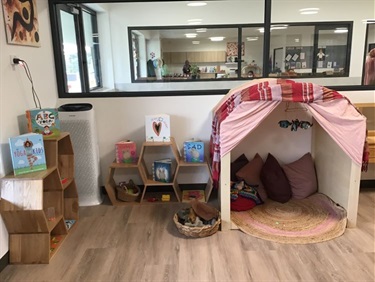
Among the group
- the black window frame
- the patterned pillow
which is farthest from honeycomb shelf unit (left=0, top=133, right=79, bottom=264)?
the patterned pillow

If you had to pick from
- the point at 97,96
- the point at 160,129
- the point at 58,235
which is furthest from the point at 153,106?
the point at 58,235

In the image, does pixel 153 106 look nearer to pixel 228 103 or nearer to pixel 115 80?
pixel 115 80

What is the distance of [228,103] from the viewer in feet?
8.80

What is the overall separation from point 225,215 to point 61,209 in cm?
135

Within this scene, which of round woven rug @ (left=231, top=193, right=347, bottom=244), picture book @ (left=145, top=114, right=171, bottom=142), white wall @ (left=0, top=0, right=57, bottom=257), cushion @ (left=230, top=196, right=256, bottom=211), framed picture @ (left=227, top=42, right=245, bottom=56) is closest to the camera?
white wall @ (left=0, top=0, right=57, bottom=257)

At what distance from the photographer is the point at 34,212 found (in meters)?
2.18

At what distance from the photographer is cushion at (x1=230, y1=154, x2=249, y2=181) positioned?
10.9 feet

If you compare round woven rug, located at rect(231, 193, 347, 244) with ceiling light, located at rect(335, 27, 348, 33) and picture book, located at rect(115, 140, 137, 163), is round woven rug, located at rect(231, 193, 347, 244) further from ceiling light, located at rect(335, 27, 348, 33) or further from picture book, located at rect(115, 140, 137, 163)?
ceiling light, located at rect(335, 27, 348, 33)

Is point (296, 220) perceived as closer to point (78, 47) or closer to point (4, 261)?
point (4, 261)

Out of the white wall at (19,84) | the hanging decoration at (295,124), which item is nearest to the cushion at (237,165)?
the hanging decoration at (295,124)

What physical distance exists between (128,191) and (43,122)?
3.84 ft

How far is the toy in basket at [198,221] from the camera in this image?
2549mm

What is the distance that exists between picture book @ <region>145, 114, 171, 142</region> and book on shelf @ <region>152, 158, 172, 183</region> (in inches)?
9.3

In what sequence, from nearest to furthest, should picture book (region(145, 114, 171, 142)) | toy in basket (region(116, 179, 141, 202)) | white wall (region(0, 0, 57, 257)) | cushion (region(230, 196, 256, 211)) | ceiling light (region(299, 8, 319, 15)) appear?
white wall (region(0, 0, 57, 257)) < cushion (region(230, 196, 256, 211)) < picture book (region(145, 114, 171, 142)) < toy in basket (region(116, 179, 141, 202)) < ceiling light (region(299, 8, 319, 15))
